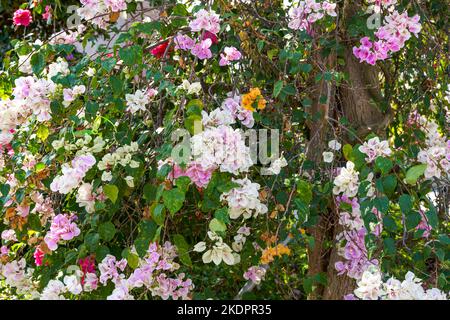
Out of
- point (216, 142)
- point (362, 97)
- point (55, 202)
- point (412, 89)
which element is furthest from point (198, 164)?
point (412, 89)

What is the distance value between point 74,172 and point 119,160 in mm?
102

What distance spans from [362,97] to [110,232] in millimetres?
880

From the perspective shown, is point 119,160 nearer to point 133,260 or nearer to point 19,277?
point 133,260

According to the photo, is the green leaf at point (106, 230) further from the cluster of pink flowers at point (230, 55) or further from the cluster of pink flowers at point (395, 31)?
the cluster of pink flowers at point (395, 31)

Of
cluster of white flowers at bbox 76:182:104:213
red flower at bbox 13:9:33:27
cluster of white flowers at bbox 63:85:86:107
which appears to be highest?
red flower at bbox 13:9:33:27

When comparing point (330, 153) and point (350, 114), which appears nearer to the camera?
point (330, 153)

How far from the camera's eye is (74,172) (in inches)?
61.9

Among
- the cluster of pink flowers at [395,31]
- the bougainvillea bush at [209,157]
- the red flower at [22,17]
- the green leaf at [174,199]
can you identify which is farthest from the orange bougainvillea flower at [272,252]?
the red flower at [22,17]

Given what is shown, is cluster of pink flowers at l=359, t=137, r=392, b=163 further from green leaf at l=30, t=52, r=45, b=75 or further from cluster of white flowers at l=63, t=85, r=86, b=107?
green leaf at l=30, t=52, r=45, b=75

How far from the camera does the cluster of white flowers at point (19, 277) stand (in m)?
1.82

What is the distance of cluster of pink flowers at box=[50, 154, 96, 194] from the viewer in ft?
5.15

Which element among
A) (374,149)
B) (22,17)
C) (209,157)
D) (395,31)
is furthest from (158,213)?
(22,17)

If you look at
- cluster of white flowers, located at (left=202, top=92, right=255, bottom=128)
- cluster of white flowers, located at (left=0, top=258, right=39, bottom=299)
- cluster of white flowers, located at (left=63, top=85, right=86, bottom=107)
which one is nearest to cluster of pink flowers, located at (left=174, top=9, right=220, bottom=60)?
cluster of white flowers, located at (left=202, top=92, right=255, bottom=128)

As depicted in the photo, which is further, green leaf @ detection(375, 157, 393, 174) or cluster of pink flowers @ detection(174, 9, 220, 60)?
cluster of pink flowers @ detection(174, 9, 220, 60)
